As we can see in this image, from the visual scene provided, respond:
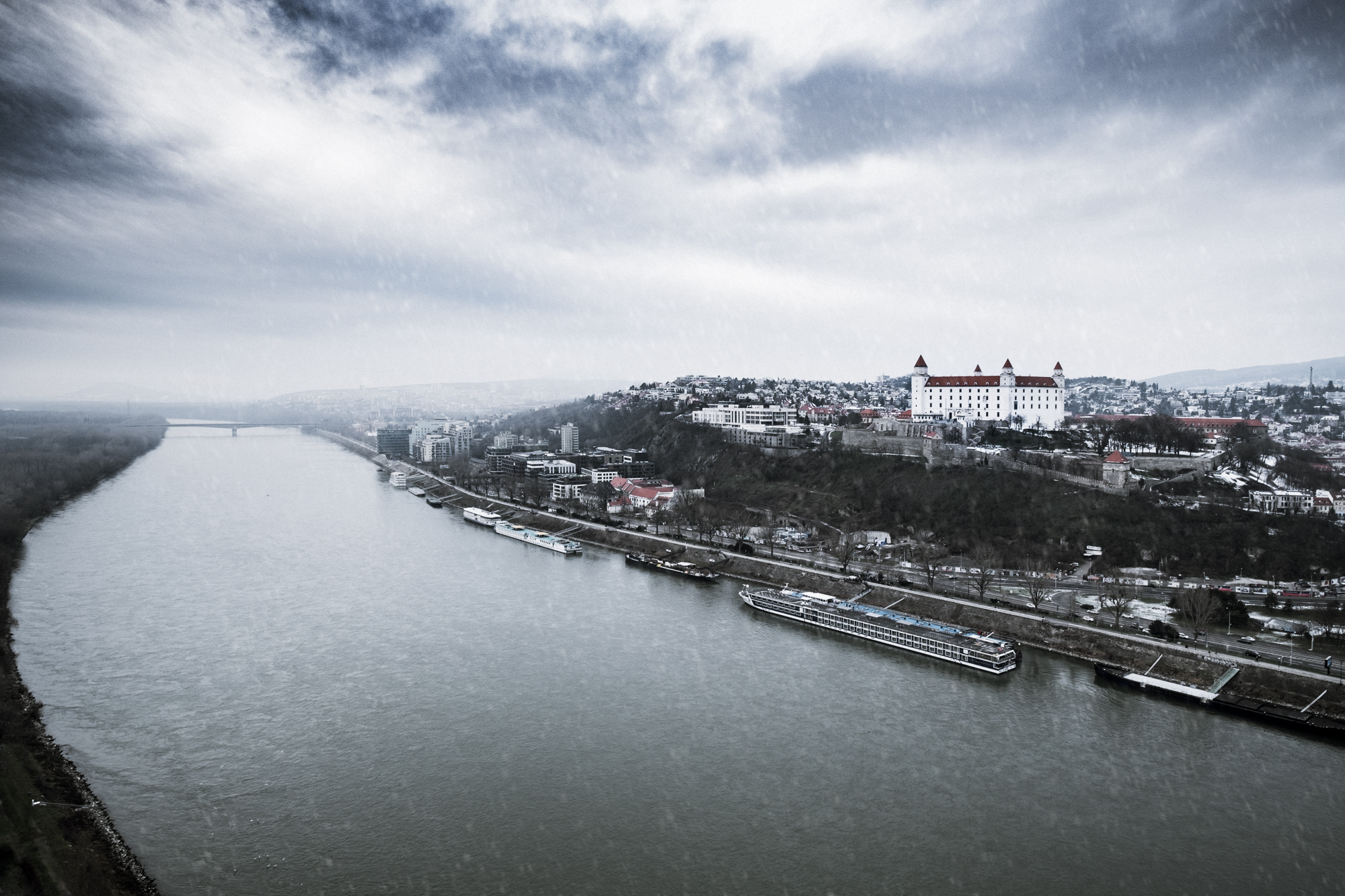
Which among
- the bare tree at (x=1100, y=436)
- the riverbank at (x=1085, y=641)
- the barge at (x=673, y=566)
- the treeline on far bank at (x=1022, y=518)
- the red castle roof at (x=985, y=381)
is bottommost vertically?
the barge at (x=673, y=566)

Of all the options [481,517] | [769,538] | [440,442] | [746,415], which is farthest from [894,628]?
[440,442]

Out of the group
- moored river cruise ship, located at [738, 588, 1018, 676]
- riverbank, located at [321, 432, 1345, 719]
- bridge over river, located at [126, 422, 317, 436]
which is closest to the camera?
riverbank, located at [321, 432, 1345, 719]

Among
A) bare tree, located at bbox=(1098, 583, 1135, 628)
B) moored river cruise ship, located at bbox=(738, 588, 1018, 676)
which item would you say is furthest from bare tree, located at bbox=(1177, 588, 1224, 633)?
moored river cruise ship, located at bbox=(738, 588, 1018, 676)

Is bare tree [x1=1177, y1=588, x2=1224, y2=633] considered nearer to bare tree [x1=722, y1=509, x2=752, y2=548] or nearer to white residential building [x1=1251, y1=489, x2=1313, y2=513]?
white residential building [x1=1251, y1=489, x2=1313, y2=513]

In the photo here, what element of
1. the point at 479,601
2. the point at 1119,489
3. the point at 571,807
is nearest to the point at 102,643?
the point at 479,601

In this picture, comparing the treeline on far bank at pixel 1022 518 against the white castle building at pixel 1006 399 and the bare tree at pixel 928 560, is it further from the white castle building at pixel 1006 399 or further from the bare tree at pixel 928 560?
the white castle building at pixel 1006 399

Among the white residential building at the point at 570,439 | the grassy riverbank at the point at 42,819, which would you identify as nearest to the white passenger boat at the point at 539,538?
the grassy riverbank at the point at 42,819

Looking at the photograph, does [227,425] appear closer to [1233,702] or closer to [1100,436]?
[1100,436]
